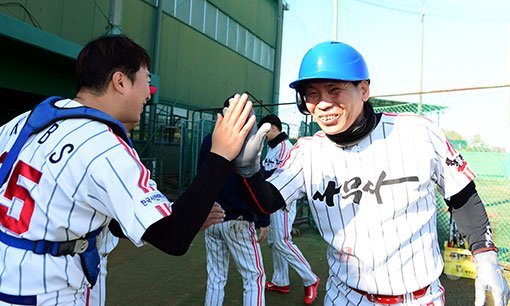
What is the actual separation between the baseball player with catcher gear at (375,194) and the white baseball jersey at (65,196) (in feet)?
1.80

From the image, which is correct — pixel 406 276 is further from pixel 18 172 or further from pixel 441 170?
pixel 18 172

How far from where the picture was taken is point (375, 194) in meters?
1.68

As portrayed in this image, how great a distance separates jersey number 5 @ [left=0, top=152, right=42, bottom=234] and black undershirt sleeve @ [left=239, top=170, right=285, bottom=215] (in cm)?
85

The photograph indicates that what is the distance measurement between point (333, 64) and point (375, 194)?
657mm

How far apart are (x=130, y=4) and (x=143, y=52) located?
11609 mm

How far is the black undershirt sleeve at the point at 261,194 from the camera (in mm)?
1631

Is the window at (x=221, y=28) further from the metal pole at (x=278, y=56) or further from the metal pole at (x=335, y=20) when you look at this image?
the metal pole at (x=335, y=20)

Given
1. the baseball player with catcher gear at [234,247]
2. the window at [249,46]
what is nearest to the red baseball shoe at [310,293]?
the baseball player with catcher gear at [234,247]

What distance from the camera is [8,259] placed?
1.25 m

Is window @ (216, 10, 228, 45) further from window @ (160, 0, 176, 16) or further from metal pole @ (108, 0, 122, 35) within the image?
metal pole @ (108, 0, 122, 35)

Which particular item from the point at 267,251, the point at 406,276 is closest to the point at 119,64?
the point at 406,276

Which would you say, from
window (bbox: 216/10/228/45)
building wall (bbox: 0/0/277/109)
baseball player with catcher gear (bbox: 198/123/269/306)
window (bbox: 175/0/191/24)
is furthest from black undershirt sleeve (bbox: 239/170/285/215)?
window (bbox: 216/10/228/45)

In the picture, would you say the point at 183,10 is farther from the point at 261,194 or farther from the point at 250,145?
the point at 250,145

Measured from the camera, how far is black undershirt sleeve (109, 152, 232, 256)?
46.6 inches
